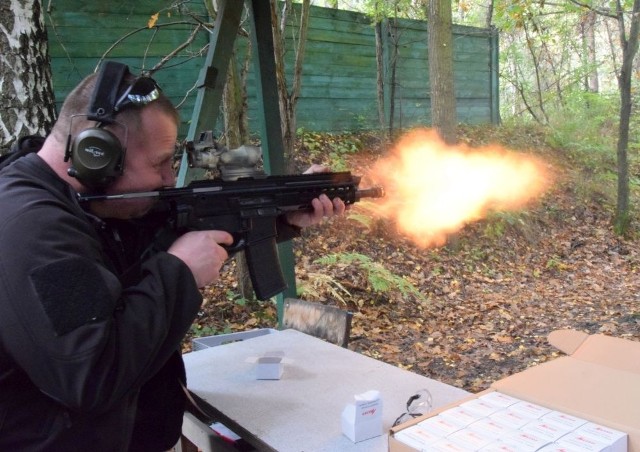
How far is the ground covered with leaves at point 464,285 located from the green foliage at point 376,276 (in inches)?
0.6

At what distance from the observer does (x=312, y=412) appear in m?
1.94

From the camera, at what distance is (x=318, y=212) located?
261 centimetres

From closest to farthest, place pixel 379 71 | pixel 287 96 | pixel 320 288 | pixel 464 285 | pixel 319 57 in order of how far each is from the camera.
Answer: pixel 287 96
pixel 320 288
pixel 464 285
pixel 319 57
pixel 379 71

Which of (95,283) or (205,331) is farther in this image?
(205,331)

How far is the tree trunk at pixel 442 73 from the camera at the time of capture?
8.63 meters

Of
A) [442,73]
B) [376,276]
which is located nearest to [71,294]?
[376,276]

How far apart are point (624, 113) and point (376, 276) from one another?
259 inches

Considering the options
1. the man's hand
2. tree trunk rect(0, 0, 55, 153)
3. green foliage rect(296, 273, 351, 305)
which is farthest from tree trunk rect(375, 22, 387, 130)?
tree trunk rect(0, 0, 55, 153)

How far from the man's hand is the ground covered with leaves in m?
2.61

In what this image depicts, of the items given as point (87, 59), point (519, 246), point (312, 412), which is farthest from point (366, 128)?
point (312, 412)

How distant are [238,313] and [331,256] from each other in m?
1.63

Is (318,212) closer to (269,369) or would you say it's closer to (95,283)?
(269,369)

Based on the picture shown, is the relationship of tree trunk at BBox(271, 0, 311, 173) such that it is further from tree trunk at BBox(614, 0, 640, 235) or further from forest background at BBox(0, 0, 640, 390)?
tree trunk at BBox(614, 0, 640, 235)

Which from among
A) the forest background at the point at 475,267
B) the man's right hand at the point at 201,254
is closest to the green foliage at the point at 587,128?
the forest background at the point at 475,267
